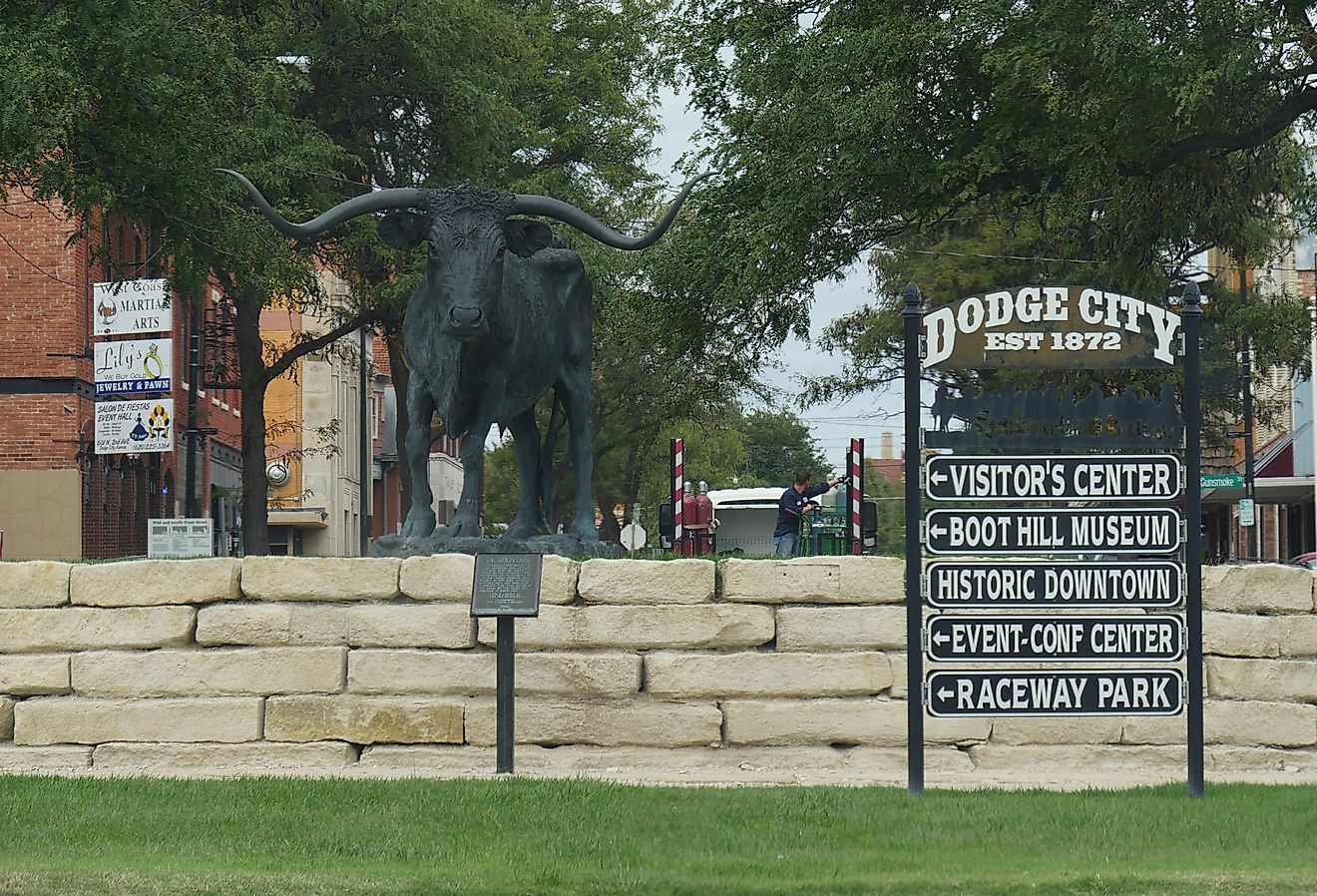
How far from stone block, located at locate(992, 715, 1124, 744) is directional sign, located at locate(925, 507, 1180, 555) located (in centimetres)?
204

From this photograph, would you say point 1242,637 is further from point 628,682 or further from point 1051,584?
point 628,682

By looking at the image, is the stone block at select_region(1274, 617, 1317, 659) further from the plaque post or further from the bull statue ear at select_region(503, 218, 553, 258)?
the bull statue ear at select_region(503, 218, 553, 258)

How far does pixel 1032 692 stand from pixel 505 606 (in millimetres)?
3039

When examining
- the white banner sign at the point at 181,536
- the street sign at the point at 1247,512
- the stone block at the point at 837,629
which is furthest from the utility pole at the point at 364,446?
the stone block at the point at 837,629

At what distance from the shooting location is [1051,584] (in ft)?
34.6

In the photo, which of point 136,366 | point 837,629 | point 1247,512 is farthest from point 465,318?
point 1247,512

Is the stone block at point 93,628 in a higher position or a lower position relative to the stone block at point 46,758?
higher

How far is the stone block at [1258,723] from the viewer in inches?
484

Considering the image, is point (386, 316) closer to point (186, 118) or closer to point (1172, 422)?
point (186, 118)

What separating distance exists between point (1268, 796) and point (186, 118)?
15.9 metres

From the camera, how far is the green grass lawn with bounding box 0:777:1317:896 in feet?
25.4

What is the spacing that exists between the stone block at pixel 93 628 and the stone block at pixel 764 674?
3.18m

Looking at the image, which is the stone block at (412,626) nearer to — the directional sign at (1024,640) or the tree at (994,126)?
the directional sign at (1024,640)

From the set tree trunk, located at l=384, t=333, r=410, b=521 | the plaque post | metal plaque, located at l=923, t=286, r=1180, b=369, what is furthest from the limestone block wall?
tree trunk, located at l=384, t=333, r=410, b=521
